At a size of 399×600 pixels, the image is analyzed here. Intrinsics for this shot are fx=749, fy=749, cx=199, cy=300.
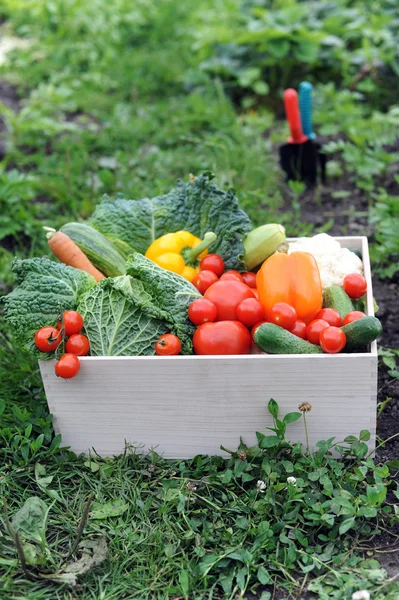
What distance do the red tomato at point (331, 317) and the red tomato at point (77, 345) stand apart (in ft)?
2.81

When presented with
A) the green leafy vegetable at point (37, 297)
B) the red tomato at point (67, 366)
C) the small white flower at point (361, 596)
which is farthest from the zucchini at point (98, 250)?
the small white flower at point (361, 596)

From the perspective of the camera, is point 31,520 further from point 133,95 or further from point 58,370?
point 133,95

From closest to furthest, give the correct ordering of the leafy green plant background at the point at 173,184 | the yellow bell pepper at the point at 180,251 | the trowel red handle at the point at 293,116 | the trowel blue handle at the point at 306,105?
the leafy green plant background at the point at 173,184, the yellow bell pepper at the point at 180,251, the trowel red handle at the point at 293,116, the trowel blue handle at the point at 306,105

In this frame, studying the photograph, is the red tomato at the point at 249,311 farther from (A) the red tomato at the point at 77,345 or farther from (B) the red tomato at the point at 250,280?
(A) the red tomato at the point at 77,345

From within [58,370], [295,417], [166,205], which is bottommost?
[295,417]

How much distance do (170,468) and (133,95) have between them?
411 cm

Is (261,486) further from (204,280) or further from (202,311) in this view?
(204,280)

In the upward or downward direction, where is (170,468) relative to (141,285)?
downward

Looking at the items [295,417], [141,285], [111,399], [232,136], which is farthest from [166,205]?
[232,136]

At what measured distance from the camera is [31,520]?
250 cm

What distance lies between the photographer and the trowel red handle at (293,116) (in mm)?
4219

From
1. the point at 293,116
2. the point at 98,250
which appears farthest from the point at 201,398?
the point at 293,116

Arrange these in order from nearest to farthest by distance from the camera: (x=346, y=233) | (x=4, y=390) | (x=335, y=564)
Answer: (x=335, y=564), (x=4, y=390), (x=346, y=233)

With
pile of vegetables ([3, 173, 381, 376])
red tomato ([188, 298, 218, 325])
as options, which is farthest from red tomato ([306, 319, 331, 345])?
red tomato ([188, 298, 218, 325])
